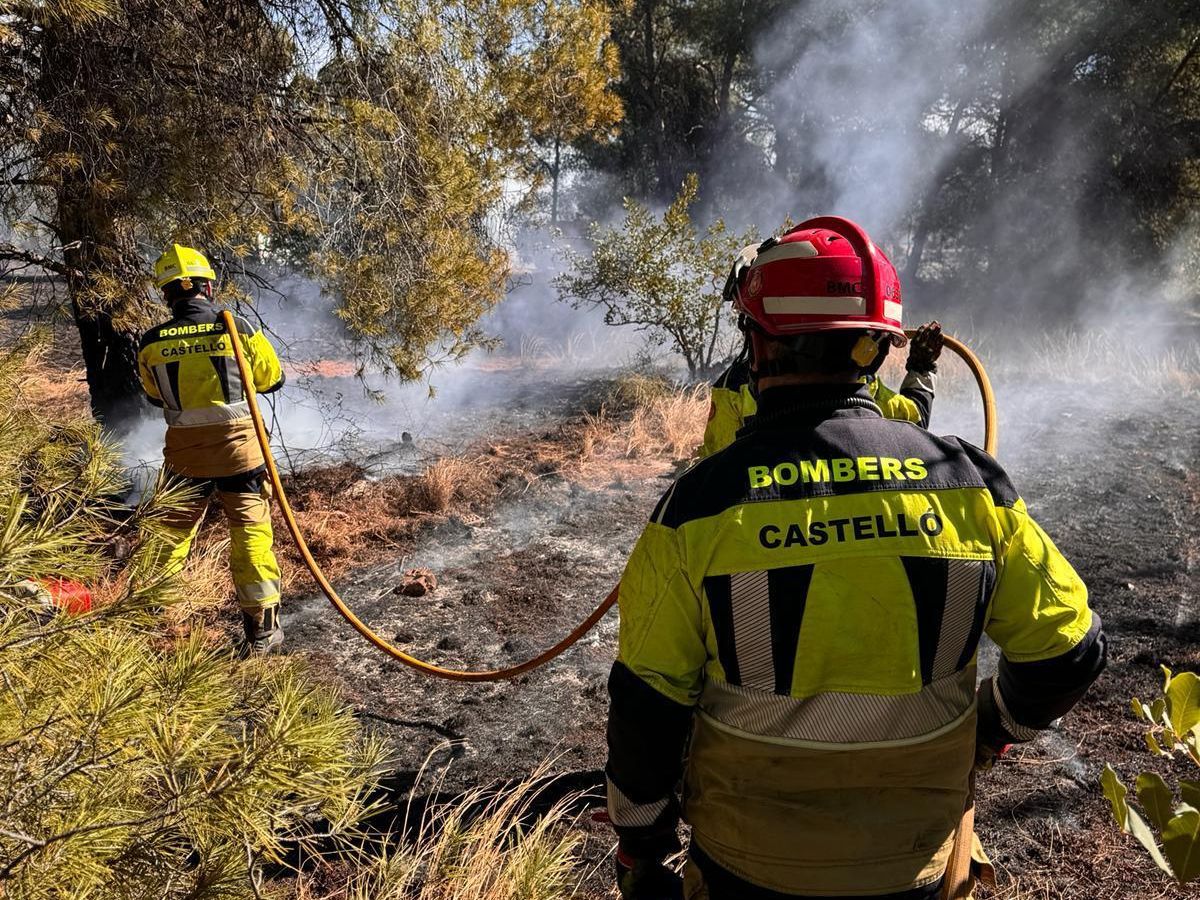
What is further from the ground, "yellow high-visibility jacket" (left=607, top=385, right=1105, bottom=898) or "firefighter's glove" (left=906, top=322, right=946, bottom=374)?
"firefighter's glove" (left=906, top=322, right=946, bottom=374)

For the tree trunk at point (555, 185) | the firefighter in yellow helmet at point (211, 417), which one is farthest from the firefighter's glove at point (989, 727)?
the tree trunk at point (555, 185)

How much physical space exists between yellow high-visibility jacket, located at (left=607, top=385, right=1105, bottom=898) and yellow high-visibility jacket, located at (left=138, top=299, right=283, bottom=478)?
3.54m

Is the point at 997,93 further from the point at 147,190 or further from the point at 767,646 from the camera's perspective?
the point at 767,646

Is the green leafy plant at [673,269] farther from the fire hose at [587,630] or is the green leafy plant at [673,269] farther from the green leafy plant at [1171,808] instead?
the green leafy plant at [1171,808]

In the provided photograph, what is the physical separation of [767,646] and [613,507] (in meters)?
5.20

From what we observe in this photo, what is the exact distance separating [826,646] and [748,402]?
5.21 feet

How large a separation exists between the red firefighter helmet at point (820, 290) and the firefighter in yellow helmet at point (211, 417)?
351 cm

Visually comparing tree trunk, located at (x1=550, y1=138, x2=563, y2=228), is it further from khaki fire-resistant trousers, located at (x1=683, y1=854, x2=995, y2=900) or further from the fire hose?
Result: khaki fire-resistant trousers, located at (x1=683, y1=854, x2=995, y2=900)

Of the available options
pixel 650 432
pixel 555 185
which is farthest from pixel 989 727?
pixel 555 185

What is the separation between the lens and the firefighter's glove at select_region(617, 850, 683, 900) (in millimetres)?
1477

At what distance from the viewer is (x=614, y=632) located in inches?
178

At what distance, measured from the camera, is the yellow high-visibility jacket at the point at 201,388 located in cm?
409

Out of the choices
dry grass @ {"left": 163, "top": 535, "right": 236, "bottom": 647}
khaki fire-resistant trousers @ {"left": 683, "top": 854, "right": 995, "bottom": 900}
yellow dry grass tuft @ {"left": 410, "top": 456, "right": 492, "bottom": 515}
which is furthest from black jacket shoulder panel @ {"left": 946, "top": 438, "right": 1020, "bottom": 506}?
yellow dry grass tuft @ {"left": 410, "top": 456, "right": 492, "bottom": 515}

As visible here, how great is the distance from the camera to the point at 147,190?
4297 mm
